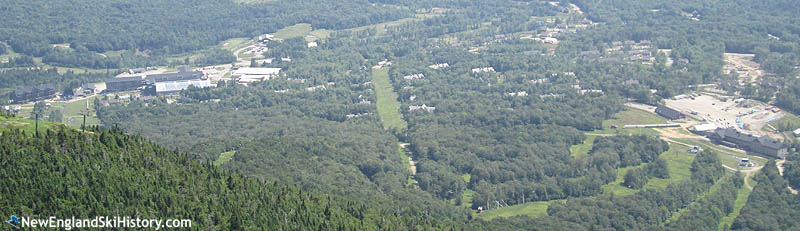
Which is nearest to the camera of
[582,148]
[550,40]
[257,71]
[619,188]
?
[619,188]

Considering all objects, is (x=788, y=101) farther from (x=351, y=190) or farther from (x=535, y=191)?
(x=351, y=190)

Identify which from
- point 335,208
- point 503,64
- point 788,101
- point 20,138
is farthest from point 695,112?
point 20,138

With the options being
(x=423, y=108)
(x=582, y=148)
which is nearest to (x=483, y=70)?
(x=423, y=108)

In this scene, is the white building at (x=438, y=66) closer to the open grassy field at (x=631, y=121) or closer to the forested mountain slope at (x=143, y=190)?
the open grassy field at (x=631, y=121)

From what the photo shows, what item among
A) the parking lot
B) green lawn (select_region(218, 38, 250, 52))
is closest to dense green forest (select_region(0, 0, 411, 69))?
green lawn (select_region(218, 38, 250, 52))

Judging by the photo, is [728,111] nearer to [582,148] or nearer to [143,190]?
[582,148]

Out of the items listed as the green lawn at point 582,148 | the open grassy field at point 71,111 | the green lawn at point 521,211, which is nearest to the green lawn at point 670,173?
the green lawn at point 582,148

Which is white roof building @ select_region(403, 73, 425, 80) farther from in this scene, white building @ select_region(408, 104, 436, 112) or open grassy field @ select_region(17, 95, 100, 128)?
open grassy field @ select_region(17, 95, 100, 128)
